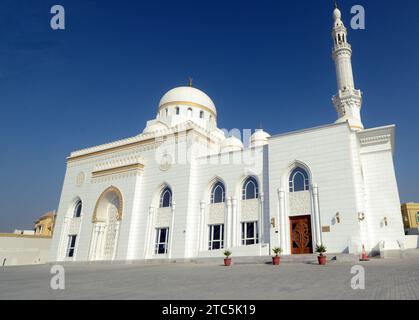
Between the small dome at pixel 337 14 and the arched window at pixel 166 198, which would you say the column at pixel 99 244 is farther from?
the small dome at pixel 337 14

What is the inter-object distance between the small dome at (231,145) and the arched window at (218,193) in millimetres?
5353

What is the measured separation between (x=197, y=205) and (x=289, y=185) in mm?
6401

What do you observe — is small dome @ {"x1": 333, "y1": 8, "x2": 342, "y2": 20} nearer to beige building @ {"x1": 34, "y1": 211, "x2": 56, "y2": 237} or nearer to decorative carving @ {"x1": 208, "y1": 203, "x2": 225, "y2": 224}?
decorative carving @ {"x1": 208, "y1": 203, "x2": 225, "y2": 224}

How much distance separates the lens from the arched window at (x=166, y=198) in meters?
22.7

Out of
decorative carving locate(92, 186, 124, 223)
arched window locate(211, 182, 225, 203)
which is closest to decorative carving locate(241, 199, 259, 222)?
arched window locate(211, 182, 225, 203)

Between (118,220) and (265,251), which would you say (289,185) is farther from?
(118,220)

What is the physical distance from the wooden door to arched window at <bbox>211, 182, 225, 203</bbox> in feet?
16.6

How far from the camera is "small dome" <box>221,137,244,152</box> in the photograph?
86.7 ft

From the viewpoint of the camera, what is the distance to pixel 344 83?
25.8 meters

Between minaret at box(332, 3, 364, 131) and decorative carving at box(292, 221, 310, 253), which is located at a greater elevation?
minaret at box(332, 3, 364, 131)

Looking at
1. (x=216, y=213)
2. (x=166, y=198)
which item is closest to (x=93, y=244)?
(x=166, y=198)

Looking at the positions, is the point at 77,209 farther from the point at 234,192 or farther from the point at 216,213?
the point at 234,192

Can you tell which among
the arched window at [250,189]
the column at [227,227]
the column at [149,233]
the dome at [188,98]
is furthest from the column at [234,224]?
the dome at [188,98]
